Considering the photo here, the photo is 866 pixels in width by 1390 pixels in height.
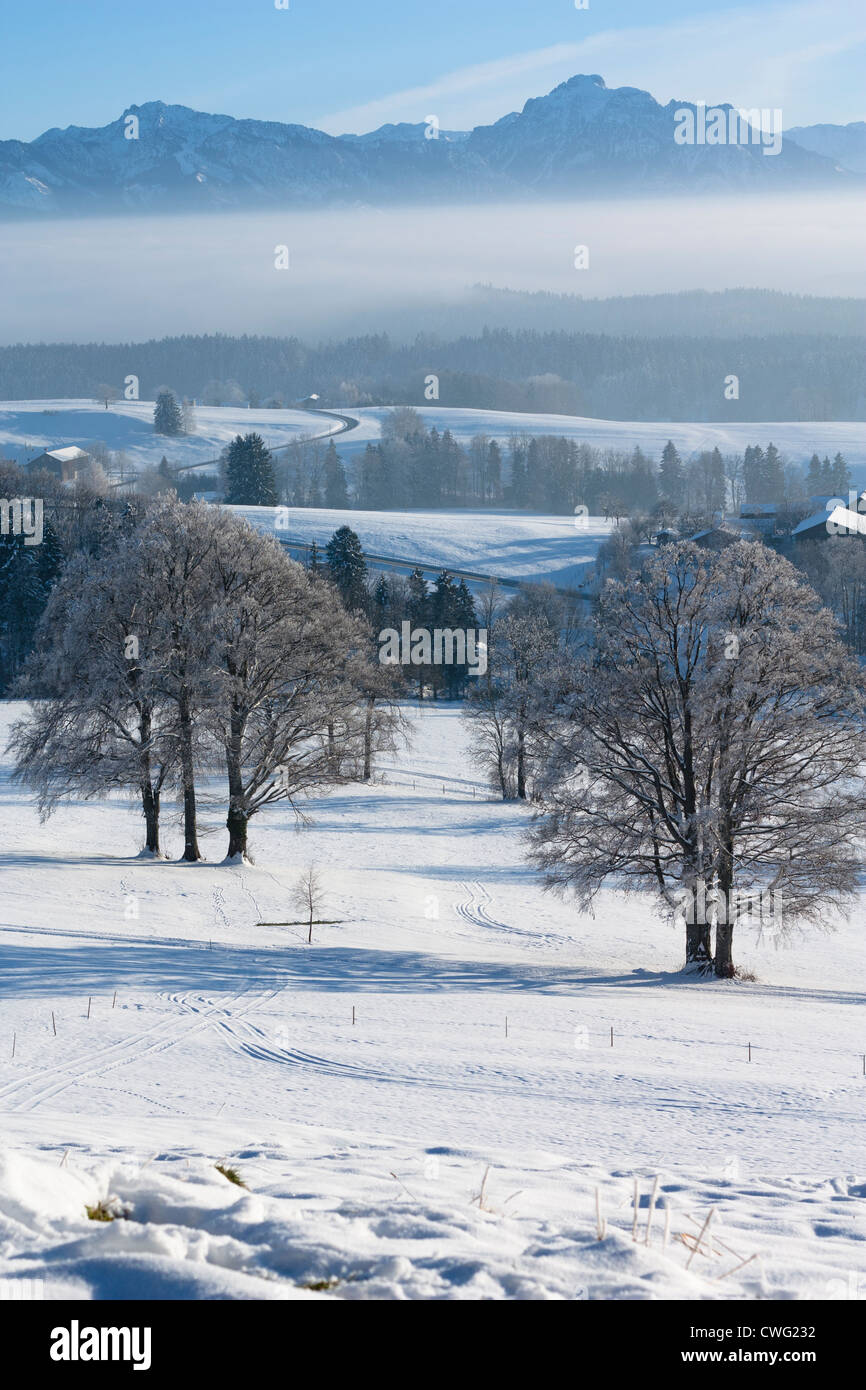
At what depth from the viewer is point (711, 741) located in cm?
2528

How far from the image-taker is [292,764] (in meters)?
35.1

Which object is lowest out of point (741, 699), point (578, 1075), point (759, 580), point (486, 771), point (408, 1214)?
point (486, 771)

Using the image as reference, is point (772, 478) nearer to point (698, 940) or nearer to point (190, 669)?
point (190, 669)

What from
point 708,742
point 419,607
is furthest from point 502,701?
point 419,607

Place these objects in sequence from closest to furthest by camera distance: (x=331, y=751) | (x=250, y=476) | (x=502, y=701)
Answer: (x=331, y=751) < (x=502, y=701) < (x=250, y=476)

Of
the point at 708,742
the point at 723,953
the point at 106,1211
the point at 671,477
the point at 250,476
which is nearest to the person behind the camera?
the point at 106,1211

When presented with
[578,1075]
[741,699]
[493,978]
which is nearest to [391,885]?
[493,978]

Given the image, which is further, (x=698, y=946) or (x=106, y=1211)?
(x=698, y=946)

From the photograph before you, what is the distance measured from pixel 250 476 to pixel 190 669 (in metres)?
121

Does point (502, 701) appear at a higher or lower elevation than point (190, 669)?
lower

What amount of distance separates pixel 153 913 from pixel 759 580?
55.4 ft

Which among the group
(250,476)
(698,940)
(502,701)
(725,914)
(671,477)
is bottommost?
(698,940)

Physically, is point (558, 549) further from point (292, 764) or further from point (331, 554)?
point (292, 764)
